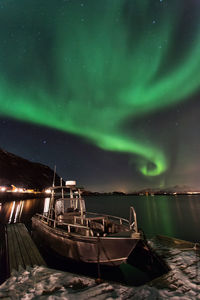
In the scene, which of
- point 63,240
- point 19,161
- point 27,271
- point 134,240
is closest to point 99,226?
→ point 63,240

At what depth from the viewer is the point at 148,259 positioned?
30.6ft

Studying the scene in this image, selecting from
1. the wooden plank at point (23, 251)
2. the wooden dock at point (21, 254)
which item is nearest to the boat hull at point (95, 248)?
the wooden dock at point (21, 254)

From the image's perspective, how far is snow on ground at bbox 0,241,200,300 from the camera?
5023mm

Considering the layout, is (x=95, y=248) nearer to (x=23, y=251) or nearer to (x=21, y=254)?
(x=21, y=254)

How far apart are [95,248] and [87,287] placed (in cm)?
211

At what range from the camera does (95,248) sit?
7.59 m

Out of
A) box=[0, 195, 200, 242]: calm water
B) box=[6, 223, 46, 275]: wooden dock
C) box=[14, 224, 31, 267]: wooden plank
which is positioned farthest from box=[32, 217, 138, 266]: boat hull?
box=[0, 195, 200, 242]: calm water

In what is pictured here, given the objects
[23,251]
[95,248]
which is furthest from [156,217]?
[23,251]

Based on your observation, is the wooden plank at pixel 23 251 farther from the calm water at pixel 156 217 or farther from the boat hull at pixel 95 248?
the calm water at pixel 156 217

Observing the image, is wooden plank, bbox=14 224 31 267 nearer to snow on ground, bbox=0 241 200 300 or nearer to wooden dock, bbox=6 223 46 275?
wooden dock, bbox=6 223 46 275

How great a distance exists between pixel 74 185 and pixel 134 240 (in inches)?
248

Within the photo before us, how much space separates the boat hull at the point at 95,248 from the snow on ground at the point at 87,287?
4.82 ft

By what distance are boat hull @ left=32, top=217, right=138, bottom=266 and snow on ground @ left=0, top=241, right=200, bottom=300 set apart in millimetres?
1470

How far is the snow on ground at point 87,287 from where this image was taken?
5.02 meters
